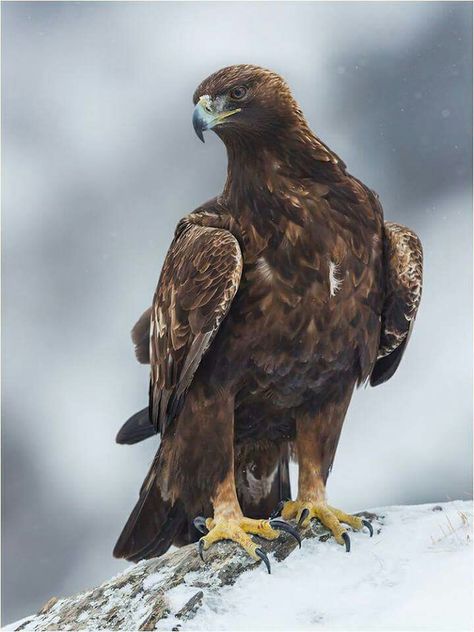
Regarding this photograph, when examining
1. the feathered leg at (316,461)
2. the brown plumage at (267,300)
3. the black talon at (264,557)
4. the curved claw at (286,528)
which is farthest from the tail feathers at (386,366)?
the black talon at (264,557)

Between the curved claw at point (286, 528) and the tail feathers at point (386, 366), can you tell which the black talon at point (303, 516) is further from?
the tail feathers at point (386, 366)

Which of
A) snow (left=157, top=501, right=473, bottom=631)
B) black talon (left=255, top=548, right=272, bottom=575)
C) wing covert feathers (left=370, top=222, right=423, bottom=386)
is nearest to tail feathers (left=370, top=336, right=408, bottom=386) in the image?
wing covert feathers (left=370, top=222, right=423, bottom=386)

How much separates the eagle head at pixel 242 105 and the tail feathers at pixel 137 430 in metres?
1.81

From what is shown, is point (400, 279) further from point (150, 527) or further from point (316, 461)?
point (150, 527)

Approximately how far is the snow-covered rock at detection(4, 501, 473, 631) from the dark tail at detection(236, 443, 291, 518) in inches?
27.3

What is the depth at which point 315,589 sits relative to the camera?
5.49 meters

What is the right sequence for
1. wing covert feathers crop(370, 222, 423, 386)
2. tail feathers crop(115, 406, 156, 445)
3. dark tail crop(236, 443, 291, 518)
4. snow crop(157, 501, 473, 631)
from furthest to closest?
tail feathers crop(115, 406, 156, 445)
dark tail crop(236, 443, 291, 518)
wing covert feathers crop(370, 222, 423, 386)
snow crop(157, 501, 473, 631)

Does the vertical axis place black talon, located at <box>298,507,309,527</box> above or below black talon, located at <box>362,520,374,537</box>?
above

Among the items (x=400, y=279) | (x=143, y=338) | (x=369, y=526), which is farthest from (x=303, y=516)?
(x=143, y=338)

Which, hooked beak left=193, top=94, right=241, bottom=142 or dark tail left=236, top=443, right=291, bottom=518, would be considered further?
dark tail left=236, top=443, right=291, bottom=518

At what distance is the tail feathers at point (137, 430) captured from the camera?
22.3ft

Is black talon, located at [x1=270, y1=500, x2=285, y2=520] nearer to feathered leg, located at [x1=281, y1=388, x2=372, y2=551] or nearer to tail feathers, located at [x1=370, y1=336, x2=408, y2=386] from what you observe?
feathered leg, located at [x1=281, y1=388, x2=372, y2=551]

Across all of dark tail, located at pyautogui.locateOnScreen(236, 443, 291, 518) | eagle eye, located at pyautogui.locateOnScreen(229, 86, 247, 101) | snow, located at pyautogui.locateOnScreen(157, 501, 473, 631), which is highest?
eagle eye, located at pyautogui.locateOnScreen(229, 86, 247, 101)

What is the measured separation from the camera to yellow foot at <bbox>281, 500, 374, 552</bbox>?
19.6 ft
